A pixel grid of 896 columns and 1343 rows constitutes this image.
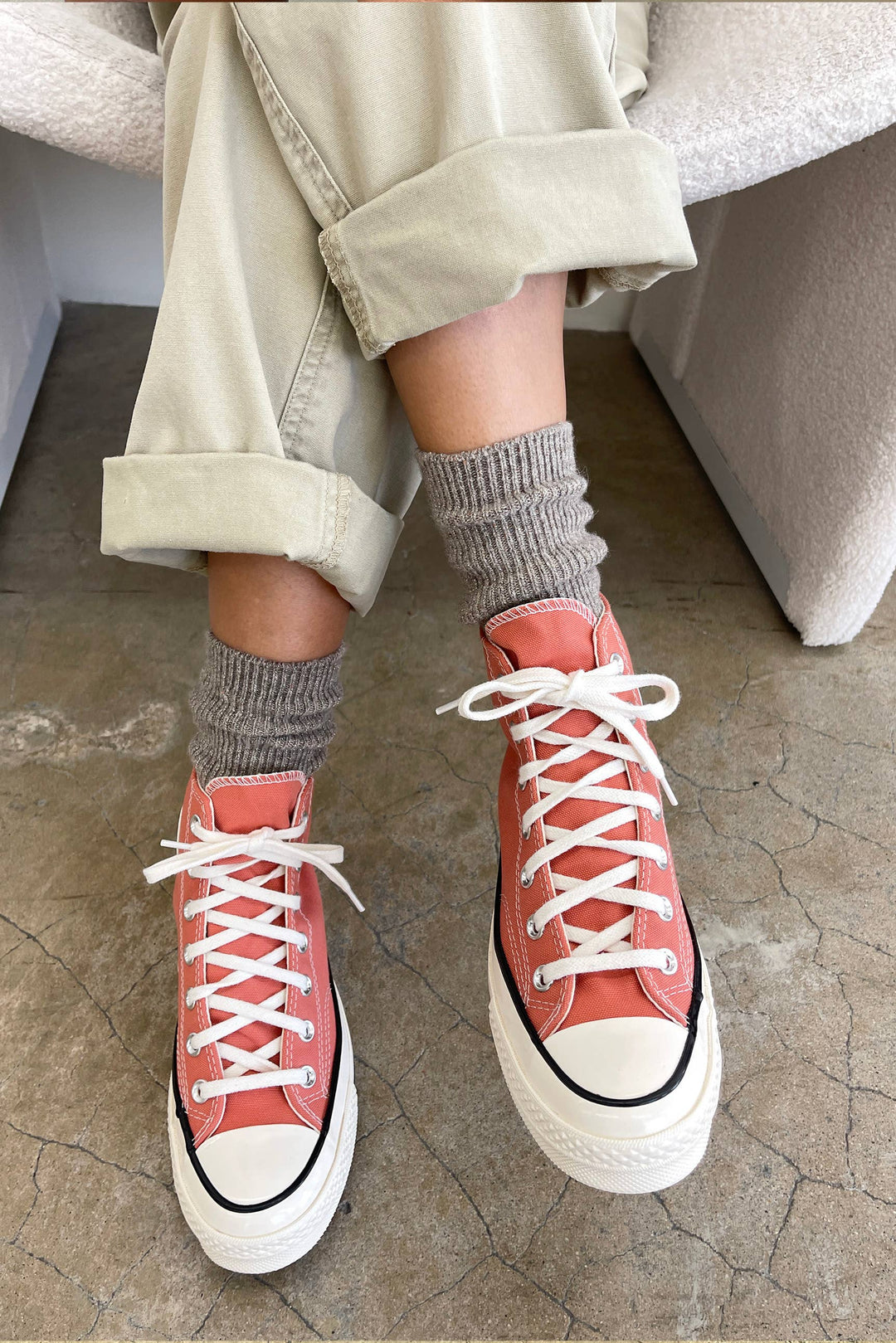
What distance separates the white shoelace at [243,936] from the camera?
1.62 ft

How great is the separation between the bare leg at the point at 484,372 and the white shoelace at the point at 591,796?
0.13 metres

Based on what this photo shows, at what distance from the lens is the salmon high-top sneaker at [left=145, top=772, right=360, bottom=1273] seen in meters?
0.46

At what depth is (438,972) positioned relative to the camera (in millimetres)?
600

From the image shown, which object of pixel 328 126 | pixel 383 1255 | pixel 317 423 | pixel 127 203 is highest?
pixel 328 126

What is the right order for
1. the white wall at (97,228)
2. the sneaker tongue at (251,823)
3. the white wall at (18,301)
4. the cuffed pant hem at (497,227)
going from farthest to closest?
the white wall at (97,228) < the white wall at (18,301) < the sneaker tongue at (251,823) < the cuffed pant hem at (497,227)

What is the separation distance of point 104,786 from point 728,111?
2.06 feet

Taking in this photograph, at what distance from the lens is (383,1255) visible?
1.60 ft

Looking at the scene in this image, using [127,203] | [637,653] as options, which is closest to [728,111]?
[637,653]

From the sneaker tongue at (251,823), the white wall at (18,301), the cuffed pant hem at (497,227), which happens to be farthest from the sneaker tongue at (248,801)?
the white wall at (18,301)

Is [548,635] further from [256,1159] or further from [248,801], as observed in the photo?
[256,1159]

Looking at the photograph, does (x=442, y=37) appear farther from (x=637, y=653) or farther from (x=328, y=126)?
(x=637, y=653)

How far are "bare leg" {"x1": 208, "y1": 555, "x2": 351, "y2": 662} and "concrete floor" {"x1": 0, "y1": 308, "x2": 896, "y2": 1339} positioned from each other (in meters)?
0.21

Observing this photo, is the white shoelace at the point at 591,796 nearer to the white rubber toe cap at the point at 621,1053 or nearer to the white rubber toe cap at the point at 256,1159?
the white rubber toe cap at the point at 621,1053

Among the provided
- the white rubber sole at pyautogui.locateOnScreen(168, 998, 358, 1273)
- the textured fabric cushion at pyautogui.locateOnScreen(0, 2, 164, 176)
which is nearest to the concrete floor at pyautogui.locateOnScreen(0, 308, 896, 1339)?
the white rubber sole at pyautogui.locateOnScreen(168, 998, 358, 1273)
